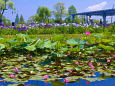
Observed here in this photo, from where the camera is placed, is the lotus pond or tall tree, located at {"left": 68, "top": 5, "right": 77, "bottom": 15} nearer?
the lotus pond

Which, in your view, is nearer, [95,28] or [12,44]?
[12,44]

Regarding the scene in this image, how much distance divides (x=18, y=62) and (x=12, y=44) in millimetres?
864

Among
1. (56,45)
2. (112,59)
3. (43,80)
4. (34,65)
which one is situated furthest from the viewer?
(56,45)

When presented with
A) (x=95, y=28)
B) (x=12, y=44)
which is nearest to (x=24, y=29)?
(x=95, y=28)

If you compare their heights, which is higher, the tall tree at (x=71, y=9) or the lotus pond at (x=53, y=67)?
the tall tree at (x=71, y=9)

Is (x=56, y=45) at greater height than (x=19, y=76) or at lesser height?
greater

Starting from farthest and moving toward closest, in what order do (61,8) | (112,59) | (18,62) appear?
(61,8), (112,59), (18,62)

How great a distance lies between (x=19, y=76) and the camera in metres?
2.12

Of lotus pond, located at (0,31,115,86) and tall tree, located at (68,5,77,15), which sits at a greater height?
tall tree, located at (68,5,77,15)

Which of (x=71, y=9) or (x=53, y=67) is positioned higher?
(x=71, y=9)

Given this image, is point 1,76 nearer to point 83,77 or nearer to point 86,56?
point 83,77

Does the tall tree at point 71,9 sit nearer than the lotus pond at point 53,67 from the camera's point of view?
No

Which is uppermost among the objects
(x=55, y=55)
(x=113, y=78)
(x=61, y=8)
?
(x=61, y=8)

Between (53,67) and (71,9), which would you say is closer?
(53,67)
